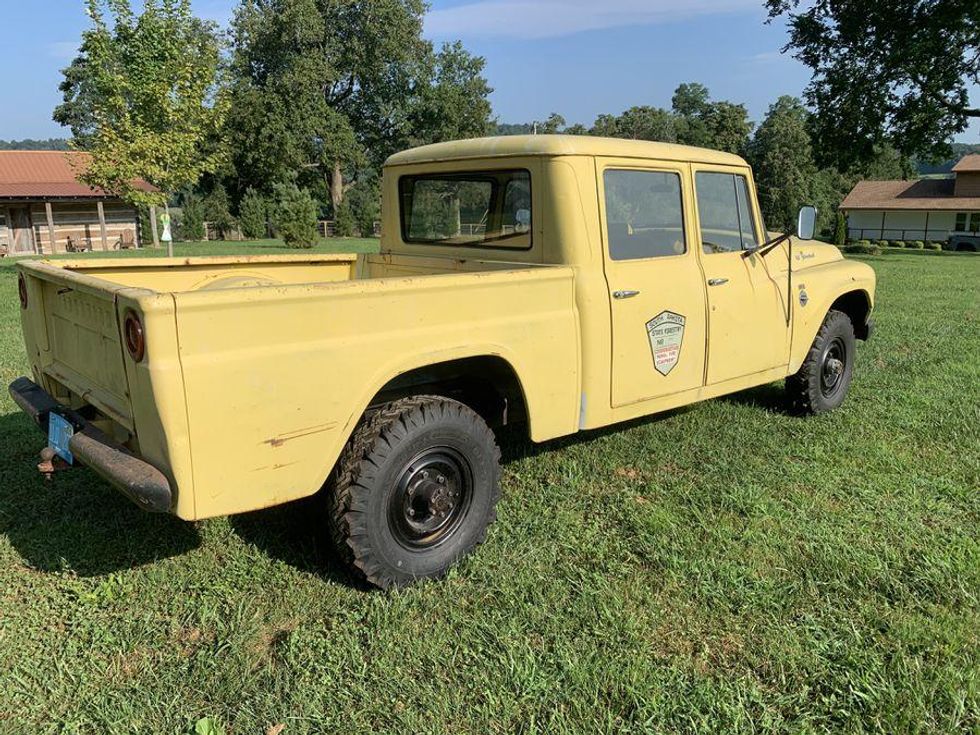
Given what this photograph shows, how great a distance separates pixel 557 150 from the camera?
371 cm

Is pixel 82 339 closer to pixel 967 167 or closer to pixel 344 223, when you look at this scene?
pixel 344 223

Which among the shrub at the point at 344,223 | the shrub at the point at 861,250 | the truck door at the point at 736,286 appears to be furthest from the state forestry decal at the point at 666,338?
the shrub at the point at 344,223

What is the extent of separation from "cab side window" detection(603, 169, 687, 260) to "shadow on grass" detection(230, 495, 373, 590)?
1996mm

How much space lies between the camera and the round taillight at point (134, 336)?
2.48m

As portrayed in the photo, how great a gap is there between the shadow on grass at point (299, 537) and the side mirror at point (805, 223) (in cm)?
332

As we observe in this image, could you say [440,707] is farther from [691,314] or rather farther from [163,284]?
[163,284]

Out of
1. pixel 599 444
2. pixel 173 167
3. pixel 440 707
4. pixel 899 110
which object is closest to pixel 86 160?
pixel 173 167

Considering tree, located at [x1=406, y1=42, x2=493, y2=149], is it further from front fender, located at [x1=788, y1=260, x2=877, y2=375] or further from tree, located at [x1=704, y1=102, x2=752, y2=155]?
front fender, located at [x1=788, y1=260, x2=877, y2=375]

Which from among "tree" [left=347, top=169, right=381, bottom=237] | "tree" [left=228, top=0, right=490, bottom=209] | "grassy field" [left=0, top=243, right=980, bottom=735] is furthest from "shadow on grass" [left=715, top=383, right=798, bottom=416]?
"tree" [left=228, top=0, right=490, bottom=209]

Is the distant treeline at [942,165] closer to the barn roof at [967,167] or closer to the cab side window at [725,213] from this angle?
the barn roof at [967,167]

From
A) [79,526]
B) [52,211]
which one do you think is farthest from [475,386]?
[52,211]

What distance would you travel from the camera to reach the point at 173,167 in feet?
55.6

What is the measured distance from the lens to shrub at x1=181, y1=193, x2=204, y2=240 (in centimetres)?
3678

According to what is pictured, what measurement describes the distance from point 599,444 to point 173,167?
15.2 meters
